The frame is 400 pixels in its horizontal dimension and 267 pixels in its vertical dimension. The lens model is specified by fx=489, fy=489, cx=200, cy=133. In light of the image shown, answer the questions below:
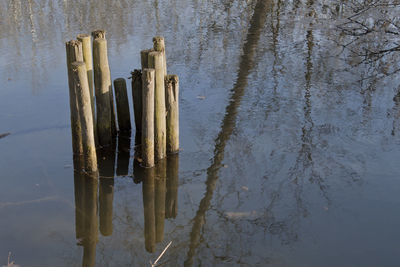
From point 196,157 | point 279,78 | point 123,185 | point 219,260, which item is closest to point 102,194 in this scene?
point 123,185

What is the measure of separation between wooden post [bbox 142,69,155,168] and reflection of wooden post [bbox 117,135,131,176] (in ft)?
1.40

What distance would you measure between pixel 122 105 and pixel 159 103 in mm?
1060

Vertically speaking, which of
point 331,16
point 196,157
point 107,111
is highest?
point 331,16

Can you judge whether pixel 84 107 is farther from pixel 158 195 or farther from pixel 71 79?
pixel 158 195

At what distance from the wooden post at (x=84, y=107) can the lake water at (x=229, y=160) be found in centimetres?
52

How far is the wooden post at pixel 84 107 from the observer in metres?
5.99

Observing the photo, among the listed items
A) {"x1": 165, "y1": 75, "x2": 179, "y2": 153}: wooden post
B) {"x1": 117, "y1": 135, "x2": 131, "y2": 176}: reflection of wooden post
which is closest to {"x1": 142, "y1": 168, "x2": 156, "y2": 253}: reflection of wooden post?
{"x1": 117, "y1": 135, "x2": 131, "y2": 176}: reflection of wooden post

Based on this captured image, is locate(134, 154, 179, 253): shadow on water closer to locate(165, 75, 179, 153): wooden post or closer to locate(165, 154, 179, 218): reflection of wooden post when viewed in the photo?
locate(165, 154, 179, 218): reflection of wooden post

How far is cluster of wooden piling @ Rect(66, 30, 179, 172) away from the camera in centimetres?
613

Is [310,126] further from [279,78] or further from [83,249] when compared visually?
[83,249]

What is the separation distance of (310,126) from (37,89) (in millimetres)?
4989

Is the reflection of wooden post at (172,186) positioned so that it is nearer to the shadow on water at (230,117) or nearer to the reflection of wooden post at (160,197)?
the reflection of wooden post at (160,197)

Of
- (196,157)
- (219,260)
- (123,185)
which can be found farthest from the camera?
(196,157)

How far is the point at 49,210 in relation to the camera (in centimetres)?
596
